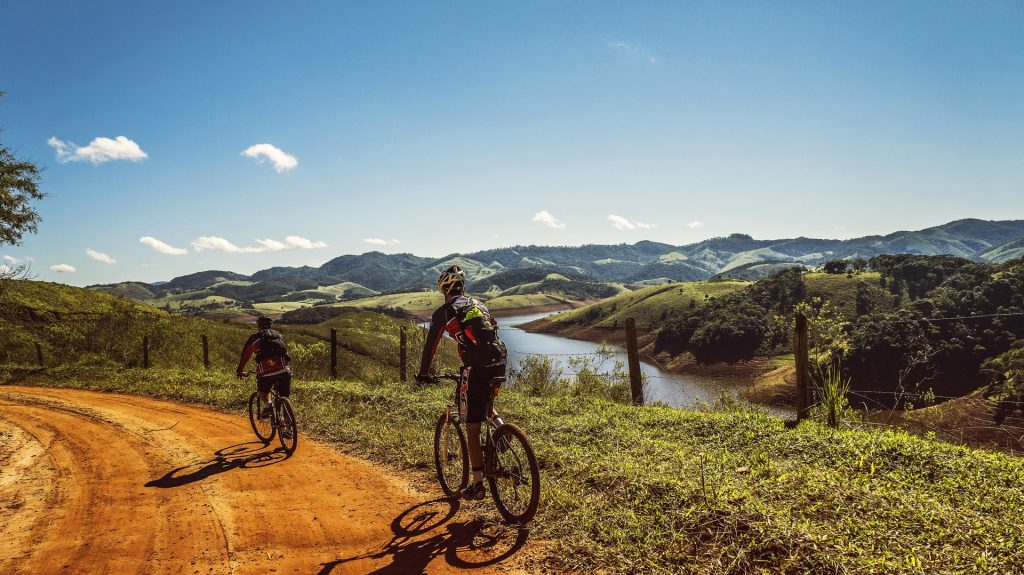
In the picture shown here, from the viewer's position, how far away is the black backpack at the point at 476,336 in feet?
16.8

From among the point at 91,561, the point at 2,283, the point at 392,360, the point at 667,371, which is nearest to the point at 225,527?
the point at 91,561

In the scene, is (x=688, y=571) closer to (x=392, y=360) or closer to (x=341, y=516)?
(x=341, y=516)

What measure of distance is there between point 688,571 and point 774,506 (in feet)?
4.12

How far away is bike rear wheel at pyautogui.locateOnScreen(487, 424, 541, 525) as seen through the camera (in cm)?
505

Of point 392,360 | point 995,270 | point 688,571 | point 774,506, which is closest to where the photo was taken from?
point 688,571

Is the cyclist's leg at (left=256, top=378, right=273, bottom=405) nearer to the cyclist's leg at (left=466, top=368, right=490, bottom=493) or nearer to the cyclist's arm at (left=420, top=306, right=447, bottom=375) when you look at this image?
the cyclist's arm at (left=420, top=306, right=447, bottom=375)

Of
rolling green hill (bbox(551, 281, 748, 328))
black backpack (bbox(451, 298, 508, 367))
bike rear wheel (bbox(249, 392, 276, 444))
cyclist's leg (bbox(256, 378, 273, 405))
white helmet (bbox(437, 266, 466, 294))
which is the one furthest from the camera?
rolling green hill (bbox(551, 281, 748, 328))

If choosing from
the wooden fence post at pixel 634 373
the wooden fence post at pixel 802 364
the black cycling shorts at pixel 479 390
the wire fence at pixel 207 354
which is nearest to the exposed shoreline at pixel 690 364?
the wire fence at pixel 207 354

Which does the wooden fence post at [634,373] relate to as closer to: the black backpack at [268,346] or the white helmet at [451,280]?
the white helmet at [451,280]

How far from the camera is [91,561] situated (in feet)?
15.7

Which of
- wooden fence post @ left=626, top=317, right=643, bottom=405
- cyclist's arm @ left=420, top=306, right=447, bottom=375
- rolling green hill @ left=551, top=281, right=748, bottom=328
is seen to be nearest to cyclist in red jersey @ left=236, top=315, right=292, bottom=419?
cyclist's arm @ left=420, top=306, right=447, bottom=375

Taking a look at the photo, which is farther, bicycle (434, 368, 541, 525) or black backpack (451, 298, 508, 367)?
black backpack (451, 298, 508, 367)

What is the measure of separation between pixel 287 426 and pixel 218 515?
9.38 feet

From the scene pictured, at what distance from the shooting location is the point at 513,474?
5227mm
